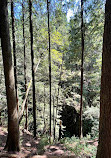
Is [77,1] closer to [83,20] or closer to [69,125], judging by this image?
[83,20]

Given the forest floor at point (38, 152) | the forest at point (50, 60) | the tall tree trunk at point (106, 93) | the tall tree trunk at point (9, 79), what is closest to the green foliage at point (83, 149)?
the forest at point (50, 60)

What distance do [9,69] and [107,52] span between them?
2.75 meters

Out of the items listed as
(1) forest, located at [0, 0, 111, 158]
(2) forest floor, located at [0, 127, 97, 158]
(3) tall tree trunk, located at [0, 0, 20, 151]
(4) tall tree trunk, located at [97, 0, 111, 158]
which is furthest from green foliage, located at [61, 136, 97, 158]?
(3) tall tree trunk, located at [0, 0, 20, 151]

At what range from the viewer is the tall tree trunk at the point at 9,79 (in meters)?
2.66

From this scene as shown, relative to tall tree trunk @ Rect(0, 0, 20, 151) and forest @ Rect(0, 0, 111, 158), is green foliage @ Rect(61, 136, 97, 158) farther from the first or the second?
tall tree trunk @ Rect(0, 0, 20, 151)

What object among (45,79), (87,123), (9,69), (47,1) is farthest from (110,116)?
(87,123)

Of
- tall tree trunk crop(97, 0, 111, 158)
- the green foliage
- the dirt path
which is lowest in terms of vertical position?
the green foliage

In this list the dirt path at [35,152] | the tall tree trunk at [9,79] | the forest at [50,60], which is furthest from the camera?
the dirt path at [35,152]

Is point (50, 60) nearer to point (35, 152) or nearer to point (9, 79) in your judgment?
point (9, 79)

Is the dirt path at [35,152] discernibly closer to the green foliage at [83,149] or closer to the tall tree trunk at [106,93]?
the green foliage at [83,149]

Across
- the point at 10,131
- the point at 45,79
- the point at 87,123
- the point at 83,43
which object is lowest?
the point at 87,123

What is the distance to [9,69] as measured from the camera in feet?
9.59

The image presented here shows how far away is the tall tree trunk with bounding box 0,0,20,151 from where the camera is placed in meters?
2.66

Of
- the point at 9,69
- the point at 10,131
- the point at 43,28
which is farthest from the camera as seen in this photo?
the point at 43,28
